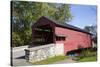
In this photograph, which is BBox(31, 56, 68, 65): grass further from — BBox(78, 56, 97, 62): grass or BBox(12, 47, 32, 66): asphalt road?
BBox(78, 56, 97, 62): grass

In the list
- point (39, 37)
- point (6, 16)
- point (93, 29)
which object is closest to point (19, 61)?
A: point (39, 37)

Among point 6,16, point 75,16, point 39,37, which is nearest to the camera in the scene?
point 6,16

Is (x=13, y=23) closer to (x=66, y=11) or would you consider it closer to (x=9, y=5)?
(x=9, y=5)

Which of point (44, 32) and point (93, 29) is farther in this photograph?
point (93, 29)

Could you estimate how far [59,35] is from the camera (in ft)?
8.48

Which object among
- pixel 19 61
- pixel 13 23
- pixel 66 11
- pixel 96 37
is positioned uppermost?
pixel 66 11

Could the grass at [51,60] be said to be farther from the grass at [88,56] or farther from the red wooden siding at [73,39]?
the grass at [88,56]

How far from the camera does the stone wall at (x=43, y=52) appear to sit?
246 centimetres

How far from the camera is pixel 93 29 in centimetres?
278

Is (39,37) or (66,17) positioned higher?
(66,17)

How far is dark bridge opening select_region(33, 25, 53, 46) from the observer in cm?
249

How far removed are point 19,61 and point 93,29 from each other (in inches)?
41.5

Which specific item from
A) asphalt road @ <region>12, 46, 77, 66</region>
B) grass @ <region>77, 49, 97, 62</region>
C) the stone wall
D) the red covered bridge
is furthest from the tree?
asphalt road @ <region>12, 46, 77, 66</region>

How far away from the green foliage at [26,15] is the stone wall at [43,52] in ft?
0.42
